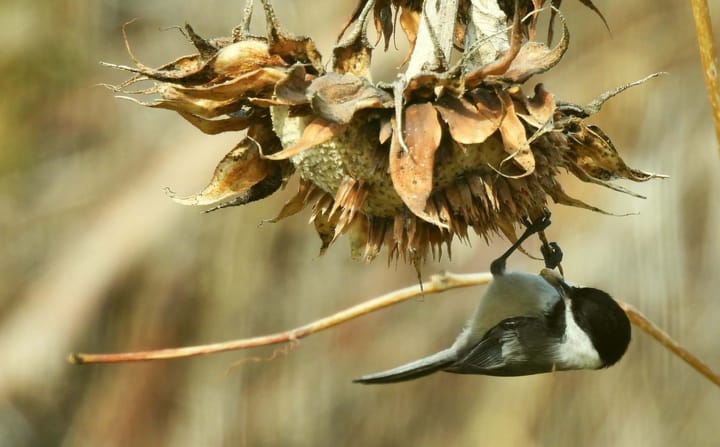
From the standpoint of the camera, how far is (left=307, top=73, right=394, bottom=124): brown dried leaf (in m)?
0.90

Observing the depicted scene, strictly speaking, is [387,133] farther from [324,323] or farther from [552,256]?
[552,256]

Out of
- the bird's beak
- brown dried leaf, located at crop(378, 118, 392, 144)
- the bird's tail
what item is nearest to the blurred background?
the bird's beak

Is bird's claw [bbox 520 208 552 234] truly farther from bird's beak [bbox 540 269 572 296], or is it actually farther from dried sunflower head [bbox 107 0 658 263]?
bird's beak [bbox 540 269 572 296]

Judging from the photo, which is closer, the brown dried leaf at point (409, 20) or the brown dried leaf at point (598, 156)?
the brown dried leaf at point (598, 156)

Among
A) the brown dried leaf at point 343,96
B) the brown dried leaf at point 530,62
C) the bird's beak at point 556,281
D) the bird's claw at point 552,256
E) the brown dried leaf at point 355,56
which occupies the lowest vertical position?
the bird's beak at point 556,281

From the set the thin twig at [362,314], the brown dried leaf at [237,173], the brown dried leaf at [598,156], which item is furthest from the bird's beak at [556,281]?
the brown dried leaf at [237,173]

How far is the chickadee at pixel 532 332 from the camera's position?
1.66m

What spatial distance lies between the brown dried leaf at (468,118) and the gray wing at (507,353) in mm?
781

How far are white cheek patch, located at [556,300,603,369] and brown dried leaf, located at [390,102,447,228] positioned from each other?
34.2 inches

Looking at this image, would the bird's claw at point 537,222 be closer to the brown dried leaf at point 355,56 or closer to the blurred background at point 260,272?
the brown dried leaf at point 355,56

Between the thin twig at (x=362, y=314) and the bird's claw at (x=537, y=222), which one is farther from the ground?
the bird's claw at (x=537, y=222)

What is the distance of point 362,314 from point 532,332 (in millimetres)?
466

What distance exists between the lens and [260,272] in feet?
9.26

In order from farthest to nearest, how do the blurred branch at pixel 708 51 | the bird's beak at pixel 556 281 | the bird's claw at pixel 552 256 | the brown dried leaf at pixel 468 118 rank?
the bird's beak at pixel 556 281
the bird's claw at pixel 552 256
the brown dried leaf at pixel 468 118
the blurred branch at pixel 708 51
